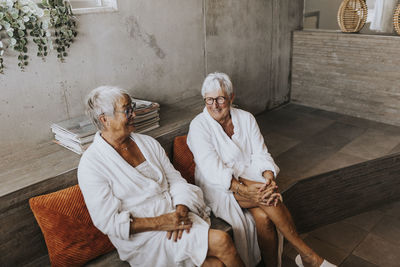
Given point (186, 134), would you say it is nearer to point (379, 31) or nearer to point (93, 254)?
point (93, 254)

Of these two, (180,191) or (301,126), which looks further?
(301,126)

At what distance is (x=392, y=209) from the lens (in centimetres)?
321

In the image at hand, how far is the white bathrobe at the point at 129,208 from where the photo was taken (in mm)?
1813

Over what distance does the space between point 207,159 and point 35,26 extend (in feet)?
4.36

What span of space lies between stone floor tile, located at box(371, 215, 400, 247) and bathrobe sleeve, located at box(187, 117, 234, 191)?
58.2 inches

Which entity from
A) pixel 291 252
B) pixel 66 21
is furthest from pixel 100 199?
pixel 291 252

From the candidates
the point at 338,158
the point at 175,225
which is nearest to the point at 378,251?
the point at 338,158

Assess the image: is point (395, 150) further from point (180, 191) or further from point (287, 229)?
point (180, 191)

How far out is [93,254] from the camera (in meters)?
1.96

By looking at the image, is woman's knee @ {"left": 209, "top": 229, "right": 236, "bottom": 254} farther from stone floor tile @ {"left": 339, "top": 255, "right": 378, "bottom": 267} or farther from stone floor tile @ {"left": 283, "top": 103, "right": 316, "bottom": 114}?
stone floor tile @ {"left": 283, "top": 103, "right": 316, "bottom": 114}

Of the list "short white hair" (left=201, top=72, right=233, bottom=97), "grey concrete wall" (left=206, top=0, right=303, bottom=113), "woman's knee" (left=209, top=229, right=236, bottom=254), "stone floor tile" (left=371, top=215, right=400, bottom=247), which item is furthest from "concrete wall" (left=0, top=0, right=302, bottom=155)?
"stone floor tile" (left=371, top=215, right=400, bottom=247)

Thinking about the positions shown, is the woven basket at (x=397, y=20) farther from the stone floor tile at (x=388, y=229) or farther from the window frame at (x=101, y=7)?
the window frame at (x=101, y=7)

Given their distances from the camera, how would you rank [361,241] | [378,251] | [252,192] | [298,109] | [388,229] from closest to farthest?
1. [252,192]
2. [378,251]
3. [361,241]
4. [388,229]
5. [298,109]

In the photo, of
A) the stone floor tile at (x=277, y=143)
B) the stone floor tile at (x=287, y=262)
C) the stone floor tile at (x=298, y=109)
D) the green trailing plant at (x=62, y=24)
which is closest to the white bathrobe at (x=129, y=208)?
the green trailing plant at (x=62, y=24)
